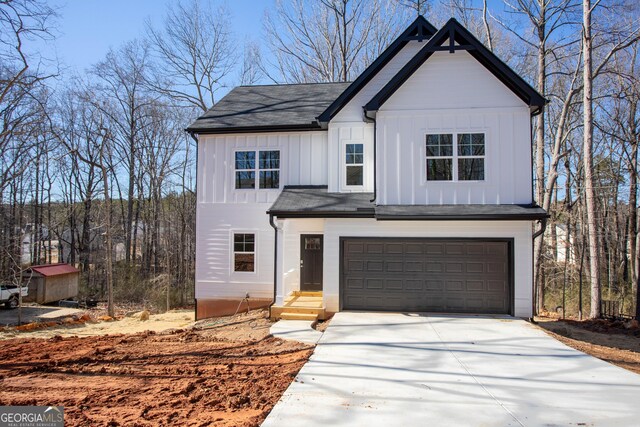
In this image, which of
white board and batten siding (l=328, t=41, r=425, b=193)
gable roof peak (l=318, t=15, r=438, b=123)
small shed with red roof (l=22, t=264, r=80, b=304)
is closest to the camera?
gable roof peak (l=318, t=15, r=438, b=123)

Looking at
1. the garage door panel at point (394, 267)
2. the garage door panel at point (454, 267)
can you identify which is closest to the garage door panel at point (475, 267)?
the garage door panel at point (454, 267)

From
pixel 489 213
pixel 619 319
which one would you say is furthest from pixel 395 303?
pixel 619 319

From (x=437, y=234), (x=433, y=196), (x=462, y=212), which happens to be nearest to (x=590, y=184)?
(x=462, y=212)

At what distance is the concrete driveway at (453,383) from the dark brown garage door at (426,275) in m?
1.81

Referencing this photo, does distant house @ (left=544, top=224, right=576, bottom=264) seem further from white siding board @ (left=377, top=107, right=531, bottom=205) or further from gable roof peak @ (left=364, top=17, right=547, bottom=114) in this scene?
gable roof peak @ (left=364, top=17, right=547, bottom=114)

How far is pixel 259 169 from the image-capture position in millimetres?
13289

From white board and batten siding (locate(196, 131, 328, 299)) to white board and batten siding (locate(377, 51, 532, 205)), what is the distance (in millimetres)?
2638

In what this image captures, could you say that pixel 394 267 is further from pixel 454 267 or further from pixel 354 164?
pixel 354 164

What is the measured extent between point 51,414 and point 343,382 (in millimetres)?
3805

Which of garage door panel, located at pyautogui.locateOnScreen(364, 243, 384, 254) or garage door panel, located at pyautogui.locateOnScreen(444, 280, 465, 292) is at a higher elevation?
garage door panel, located at pyautogui.locateOnScreen(364, 243, 384, 254)

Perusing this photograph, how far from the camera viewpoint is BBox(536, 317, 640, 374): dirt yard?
777 cm

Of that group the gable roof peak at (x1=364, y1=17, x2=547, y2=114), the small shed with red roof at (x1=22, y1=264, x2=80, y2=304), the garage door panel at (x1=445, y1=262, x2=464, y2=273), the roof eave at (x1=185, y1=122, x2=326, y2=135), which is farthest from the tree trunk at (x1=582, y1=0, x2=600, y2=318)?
the small shed with red roof at (x1=22, y1=264, x2=80, y2=304)

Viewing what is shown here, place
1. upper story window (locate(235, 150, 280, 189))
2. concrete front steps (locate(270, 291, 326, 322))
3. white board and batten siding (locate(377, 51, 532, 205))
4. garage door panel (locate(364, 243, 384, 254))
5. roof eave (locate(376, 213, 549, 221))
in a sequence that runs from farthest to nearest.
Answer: upper story window (locate(235, 150, 280, 189))
garage door panel (locate(364, 243, 384, 254))
white board and batten siding (locate(377, 51, 532, 205))
concrete front steps (locate(270, 291, 326, 322))
roof eave (locate(376, 213, 549, 221))

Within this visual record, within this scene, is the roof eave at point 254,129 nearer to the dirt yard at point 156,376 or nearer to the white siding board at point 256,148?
the white siding board at point 256,148
